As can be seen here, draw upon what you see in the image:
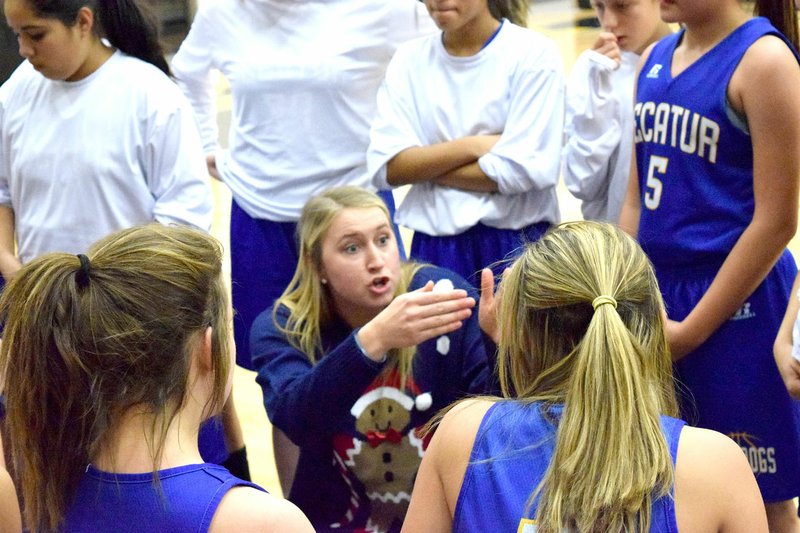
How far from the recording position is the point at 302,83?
110 inches

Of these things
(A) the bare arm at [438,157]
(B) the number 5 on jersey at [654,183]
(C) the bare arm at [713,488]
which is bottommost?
(C) the bare arm at [713,488]

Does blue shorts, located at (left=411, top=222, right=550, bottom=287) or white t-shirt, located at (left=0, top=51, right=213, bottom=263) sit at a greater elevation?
white t-shirt, located at (left=0, top=51, right=213, bottom=263)

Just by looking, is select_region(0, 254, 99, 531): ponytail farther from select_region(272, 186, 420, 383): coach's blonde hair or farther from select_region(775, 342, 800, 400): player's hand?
select_region(775, 342, 800, 400): player's hand

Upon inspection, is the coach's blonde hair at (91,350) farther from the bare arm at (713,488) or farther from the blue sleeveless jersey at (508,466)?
the bare arm at (713,488)

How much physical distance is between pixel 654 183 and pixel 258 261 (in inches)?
45.3

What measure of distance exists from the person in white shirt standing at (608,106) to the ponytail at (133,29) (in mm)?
1031

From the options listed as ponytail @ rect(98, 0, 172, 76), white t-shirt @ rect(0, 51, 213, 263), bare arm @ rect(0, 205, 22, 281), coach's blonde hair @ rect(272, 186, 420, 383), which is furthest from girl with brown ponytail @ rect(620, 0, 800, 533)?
bare arm @ rect(0, 205, 22, 281)

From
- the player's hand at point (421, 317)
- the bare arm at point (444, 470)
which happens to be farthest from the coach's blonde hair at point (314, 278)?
the bare arm at point (444, 470)

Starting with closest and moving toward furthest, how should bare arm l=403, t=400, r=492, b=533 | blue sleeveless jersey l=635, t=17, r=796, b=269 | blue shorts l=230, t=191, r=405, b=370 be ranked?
bare arm l=403, t=400, r=492, b=533
blue sleeveless jersey l=635, t=17, r=796, b=269
blue shorts l=230, t=191, r=405, b=370

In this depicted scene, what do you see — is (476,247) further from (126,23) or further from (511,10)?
(126,23)

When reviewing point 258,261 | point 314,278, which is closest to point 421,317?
point 314,278

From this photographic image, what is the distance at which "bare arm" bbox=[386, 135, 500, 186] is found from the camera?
8.45 feet

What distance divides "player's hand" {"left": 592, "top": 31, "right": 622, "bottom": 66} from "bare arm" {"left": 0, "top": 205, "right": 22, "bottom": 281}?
4.89 ft

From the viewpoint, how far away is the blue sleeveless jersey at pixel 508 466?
52.0 inches
